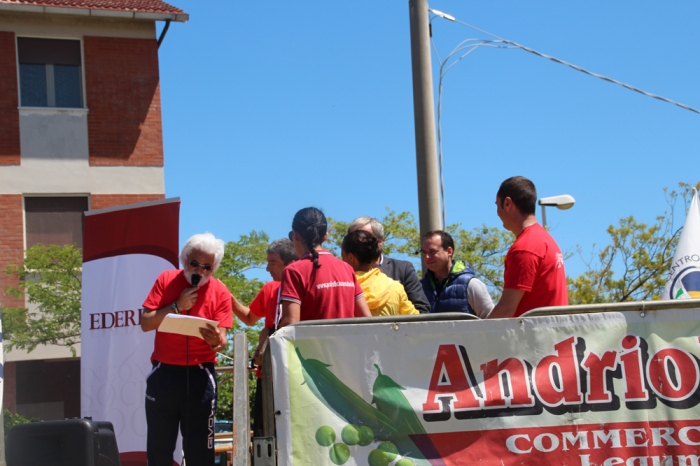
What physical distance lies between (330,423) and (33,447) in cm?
232

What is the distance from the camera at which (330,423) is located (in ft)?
12.5

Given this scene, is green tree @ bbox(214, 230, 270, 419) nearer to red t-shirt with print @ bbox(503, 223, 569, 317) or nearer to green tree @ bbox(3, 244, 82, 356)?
green tree @ bbox(3, 244, 82, 356)

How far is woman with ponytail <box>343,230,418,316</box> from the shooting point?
196 inches

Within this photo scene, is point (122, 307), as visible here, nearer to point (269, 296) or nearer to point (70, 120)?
point (269, 296)

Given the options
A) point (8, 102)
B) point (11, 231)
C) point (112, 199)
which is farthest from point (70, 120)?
point (11, 231)

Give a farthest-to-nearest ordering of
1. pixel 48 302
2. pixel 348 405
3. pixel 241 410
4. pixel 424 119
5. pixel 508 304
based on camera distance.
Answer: pixel 48 302 < pixel 424 119 < pixel 508 304 < pixel 348 405 < pixel 241 410

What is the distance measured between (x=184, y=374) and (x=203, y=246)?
82 centimetres

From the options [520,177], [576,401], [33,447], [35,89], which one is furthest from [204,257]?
[35,89]

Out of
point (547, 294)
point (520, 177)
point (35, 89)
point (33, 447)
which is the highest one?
point (35, 89)

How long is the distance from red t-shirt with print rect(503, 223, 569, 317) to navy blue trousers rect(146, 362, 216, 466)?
6.86 feet

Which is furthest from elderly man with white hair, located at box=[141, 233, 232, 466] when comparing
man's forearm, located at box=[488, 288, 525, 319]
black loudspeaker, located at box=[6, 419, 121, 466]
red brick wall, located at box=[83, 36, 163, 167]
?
red brick wall, located at box=[83, 36, 163, 167]

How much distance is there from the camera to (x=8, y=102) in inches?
690

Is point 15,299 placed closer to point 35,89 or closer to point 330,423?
point 35,89

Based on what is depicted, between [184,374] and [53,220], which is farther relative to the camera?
[53,220]
